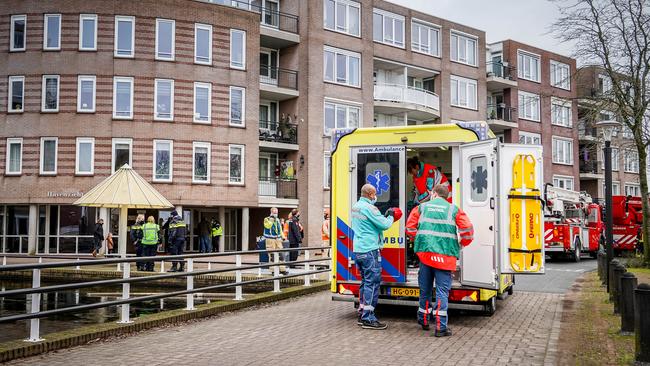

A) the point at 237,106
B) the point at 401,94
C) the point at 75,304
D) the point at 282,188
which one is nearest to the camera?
the point at 75,304

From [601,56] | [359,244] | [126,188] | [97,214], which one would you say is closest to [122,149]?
[97,214]

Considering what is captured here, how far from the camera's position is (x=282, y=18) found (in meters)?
34.7

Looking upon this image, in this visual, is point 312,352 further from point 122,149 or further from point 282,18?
point 282,18

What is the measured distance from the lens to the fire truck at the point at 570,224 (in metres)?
25.4

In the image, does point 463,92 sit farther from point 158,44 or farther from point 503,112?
point 158,44

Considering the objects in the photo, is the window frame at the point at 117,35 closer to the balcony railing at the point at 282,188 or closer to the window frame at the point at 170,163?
the window frame at the point at 170,163

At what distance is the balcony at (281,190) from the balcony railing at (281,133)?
84.1 inches

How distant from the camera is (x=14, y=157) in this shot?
2977 cm

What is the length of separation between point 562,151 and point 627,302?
153ft

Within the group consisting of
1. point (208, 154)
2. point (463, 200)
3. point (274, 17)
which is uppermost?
point (274, 17)

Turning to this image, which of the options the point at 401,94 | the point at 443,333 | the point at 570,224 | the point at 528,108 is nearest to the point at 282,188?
the point at 401,94

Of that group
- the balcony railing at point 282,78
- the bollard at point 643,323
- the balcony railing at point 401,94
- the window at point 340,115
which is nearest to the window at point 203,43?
the balcony railing at point 282,78

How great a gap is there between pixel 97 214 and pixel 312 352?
81.9ft

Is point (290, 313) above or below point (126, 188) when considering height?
below
